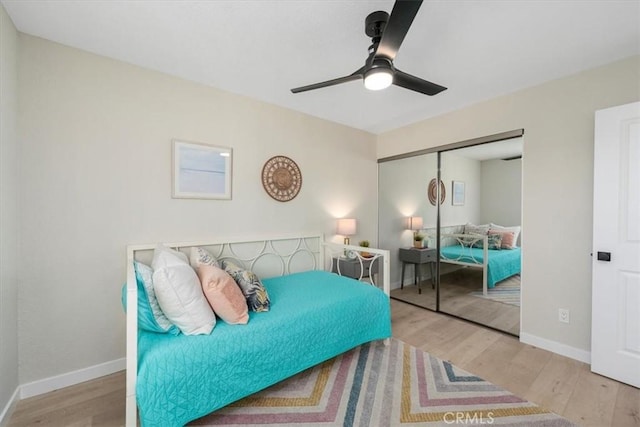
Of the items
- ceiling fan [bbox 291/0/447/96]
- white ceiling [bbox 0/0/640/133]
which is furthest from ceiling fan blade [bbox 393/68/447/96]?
white ceiling [bbox 0/0/640/133]

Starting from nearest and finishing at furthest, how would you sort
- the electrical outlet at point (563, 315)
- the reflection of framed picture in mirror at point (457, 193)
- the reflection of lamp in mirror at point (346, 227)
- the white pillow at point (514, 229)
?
the electrical outlet at point (563, 315), the white pillow at point (514, 229), the reflection of framed picture in mirror at point (457, 193), the reflection of lamp in mirror at point (346, 227)

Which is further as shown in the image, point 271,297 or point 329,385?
point 271,297

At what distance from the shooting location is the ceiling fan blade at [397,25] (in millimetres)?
1115

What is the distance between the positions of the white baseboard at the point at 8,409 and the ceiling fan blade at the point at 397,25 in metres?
2.90

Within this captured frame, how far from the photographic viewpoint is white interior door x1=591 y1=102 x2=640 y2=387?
1.89 m

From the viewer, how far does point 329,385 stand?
1912 millimetres

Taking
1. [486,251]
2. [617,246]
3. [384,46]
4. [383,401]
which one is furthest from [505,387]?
[384,46]

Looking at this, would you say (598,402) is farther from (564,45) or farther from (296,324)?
(564,45)

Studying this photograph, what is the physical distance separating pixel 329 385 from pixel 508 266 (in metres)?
2.09

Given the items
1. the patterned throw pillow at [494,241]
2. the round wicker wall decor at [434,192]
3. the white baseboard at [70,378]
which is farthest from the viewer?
the round wicker wall decor at [434,192]

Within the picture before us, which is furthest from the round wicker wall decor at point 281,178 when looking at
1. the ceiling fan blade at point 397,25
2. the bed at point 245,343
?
the ceiling fan blade at point 397,25

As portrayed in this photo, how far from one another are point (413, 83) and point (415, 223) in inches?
80.9

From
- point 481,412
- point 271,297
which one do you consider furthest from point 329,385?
point 481,412

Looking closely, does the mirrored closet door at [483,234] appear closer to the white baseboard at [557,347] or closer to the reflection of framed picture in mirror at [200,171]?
the white baseboard at [557,347]
